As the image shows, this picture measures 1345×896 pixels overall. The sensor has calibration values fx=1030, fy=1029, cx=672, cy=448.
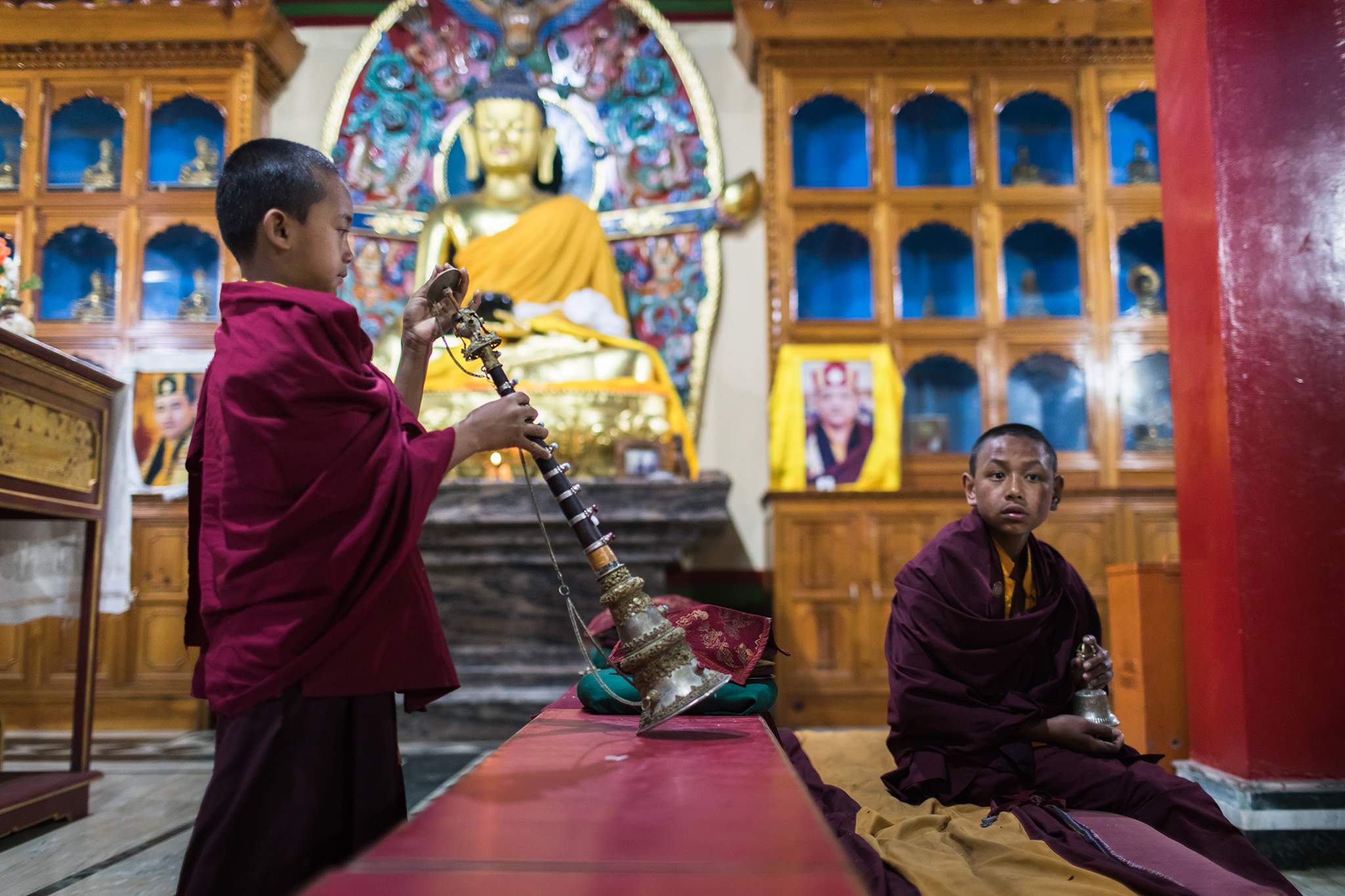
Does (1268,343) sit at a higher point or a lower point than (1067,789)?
higher

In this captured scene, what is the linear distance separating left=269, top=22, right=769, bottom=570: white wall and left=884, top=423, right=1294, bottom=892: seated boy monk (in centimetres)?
322

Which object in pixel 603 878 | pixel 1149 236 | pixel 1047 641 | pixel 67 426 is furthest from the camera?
pixel 1149 236

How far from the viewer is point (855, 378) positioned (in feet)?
17.9

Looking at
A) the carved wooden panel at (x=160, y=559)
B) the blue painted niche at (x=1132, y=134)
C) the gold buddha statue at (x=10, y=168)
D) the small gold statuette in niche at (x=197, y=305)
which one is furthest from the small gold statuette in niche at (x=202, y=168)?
the blue painted niche at (x=1132, y=134)

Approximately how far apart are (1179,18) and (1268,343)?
1.04m

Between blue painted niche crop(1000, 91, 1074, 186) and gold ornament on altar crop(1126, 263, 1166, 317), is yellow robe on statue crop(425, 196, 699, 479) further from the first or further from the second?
gold ornament on altar crop(1126, 263, 1166, 317)

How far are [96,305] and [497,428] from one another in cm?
517

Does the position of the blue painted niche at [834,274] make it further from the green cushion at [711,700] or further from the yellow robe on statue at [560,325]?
the green cushion at [711,700]

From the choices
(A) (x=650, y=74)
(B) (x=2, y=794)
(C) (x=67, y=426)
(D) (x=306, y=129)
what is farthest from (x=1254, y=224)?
(D) (x=306, y=129)

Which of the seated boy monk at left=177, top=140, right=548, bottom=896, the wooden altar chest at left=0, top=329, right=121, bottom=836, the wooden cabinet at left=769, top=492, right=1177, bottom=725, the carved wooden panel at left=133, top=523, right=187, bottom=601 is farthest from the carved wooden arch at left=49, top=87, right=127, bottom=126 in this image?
the seated boy monk at left=177, top=140, right=548, bottom=896

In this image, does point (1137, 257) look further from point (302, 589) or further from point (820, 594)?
point (302, 589)

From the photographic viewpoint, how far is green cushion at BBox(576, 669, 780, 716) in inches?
72.4

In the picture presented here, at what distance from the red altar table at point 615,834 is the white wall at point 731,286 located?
4552mm

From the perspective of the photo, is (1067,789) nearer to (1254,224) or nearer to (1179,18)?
(1254,224)
